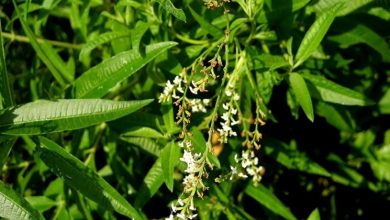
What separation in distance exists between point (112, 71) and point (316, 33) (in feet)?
2.29

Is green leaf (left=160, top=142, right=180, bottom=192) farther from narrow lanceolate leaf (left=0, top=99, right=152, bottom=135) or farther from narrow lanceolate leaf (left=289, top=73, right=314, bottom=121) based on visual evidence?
narrow lanceolate leaf (left=289, top=73, right=314, bottom=121)

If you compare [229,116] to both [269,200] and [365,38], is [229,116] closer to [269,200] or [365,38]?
[269,200]

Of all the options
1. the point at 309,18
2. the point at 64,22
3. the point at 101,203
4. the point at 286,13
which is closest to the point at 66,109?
the point at 101,203

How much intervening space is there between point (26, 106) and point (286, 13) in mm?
947

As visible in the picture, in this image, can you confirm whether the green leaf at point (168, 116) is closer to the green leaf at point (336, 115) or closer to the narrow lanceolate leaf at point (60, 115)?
the narrow lanceolate leaf at point (60, 115)

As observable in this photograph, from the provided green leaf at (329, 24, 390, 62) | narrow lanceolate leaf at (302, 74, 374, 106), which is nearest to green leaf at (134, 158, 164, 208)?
narrow lanceolate leaf at (302, 74, 374, 106)

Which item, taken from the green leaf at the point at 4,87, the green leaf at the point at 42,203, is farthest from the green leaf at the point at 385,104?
the green leaf at the point at 4,87

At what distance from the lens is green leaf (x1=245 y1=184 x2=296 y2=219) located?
228cm

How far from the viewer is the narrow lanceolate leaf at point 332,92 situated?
2.10 metres

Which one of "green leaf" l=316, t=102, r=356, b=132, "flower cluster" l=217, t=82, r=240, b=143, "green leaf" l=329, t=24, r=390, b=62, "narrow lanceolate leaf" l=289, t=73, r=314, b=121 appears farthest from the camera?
"green leaf" l=316, t=102, r=356, b=132

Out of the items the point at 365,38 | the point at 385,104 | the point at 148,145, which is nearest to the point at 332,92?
the point at 365,38

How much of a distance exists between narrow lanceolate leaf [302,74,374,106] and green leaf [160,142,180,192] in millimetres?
556

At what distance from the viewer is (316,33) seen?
6.46ft

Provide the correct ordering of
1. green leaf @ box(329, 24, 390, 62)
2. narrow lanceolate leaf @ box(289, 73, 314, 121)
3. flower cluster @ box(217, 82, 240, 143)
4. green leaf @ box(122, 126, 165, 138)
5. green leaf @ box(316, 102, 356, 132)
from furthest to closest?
1. green leaf @ box(316, 102, 356, 132)
2. green leaf @ box(329, 24, 390, 62)
3. green leaf @ box(122, 126, 165, 138)
4. narrow lanceolate leaf @ box(289, 73, 314, 121)
5. flower cluster @ box(217, 82, 240, 143)
